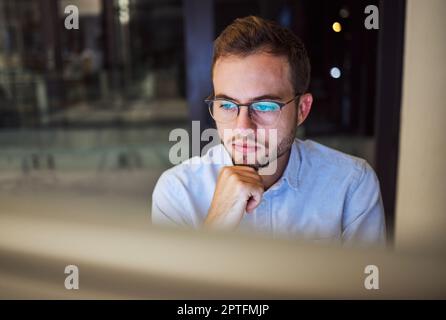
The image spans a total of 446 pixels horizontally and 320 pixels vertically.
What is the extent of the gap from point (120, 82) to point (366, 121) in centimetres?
519

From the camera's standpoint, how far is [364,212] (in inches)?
37.5

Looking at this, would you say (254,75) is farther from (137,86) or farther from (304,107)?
(137,86)

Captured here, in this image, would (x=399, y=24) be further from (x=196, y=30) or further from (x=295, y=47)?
(x=196, y=30)

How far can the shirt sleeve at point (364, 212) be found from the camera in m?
0.94

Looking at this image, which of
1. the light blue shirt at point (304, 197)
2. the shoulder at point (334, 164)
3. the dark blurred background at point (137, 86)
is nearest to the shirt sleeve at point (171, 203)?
the light blue shirt at point (304, 197)

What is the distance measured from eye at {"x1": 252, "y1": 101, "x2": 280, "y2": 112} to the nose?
18mm

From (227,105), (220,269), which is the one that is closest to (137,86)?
(220,269)

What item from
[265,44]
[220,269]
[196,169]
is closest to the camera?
[265,44]

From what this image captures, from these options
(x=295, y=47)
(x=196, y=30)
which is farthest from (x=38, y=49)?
(x=295, y=47)

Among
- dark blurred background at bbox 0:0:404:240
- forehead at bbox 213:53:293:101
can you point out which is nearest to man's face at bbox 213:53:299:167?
forehead at bbox 213:53:293:101

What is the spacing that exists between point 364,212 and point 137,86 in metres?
5.86

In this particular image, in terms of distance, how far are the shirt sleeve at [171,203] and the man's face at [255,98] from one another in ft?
0.47

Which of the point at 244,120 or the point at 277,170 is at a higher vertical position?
the point at 244,120

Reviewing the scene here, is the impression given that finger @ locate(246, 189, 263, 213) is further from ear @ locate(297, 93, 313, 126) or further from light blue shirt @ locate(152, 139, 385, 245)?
ear @ locate(297, 93, 313, 126)
